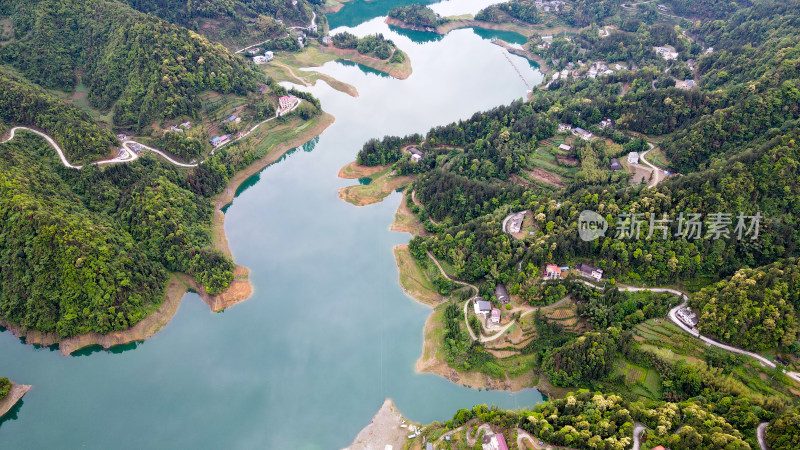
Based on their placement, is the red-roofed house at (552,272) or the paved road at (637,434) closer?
the paved road at (637,434)

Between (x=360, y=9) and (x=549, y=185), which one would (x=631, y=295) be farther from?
(x=360, y=9)

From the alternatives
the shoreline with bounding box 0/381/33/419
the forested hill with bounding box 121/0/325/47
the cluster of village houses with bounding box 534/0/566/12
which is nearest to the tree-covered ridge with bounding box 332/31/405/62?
the forested hill with bounding box 121/0/325/47

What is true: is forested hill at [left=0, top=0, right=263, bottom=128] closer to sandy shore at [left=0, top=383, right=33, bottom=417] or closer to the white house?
sandy shore at [left=0, top=383, right=33, bottom=417]

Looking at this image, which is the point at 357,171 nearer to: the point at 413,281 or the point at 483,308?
the point at 413,281

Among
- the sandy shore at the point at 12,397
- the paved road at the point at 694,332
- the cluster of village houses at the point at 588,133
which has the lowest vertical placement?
the sandy shore at the point at 12,397

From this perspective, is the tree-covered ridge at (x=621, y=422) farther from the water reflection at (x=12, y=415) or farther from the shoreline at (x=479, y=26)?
the shoreline at (x=479, y=26)

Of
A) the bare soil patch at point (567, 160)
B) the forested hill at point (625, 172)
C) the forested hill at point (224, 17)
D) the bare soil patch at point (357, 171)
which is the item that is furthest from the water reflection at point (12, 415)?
the forested hill at point (224, 17)

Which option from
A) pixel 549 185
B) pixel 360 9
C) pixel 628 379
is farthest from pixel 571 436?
pixel 360 9

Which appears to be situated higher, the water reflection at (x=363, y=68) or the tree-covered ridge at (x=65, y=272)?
the water reflection at (x=363, y=68)
